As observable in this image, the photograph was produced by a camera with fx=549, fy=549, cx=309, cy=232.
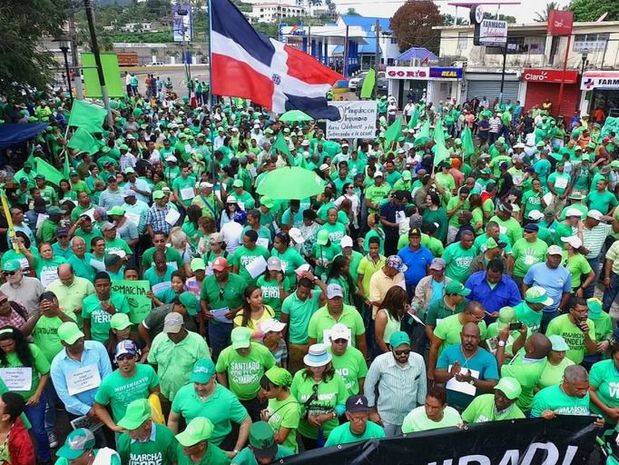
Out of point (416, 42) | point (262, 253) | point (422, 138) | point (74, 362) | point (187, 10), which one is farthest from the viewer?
point (416, 42)

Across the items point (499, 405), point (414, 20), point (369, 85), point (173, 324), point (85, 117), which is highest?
point (414, 20)

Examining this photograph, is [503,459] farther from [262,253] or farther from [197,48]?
[197,48]

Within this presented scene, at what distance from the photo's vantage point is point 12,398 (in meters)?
3.82

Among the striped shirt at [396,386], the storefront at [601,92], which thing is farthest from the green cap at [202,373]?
the storefront at [601,92]

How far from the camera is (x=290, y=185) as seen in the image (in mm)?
6875

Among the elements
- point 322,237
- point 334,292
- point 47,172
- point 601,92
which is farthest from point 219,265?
point 601,92

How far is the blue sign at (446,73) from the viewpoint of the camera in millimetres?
34281

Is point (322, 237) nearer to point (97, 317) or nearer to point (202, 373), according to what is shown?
point (97, 317)

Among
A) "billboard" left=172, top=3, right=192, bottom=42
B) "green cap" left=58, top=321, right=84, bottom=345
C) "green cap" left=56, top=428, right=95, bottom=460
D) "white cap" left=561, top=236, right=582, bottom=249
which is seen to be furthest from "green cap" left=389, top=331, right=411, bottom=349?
"billboard" left=172, top=3, right=192, bottom=42

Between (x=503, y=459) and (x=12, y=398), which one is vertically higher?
(x=12, y=398)

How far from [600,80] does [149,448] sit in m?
29.9

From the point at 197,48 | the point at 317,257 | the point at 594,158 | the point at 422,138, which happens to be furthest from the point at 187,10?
the point at 197,48

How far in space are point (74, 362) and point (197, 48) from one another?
9099 cm

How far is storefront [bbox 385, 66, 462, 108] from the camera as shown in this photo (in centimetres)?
3484
